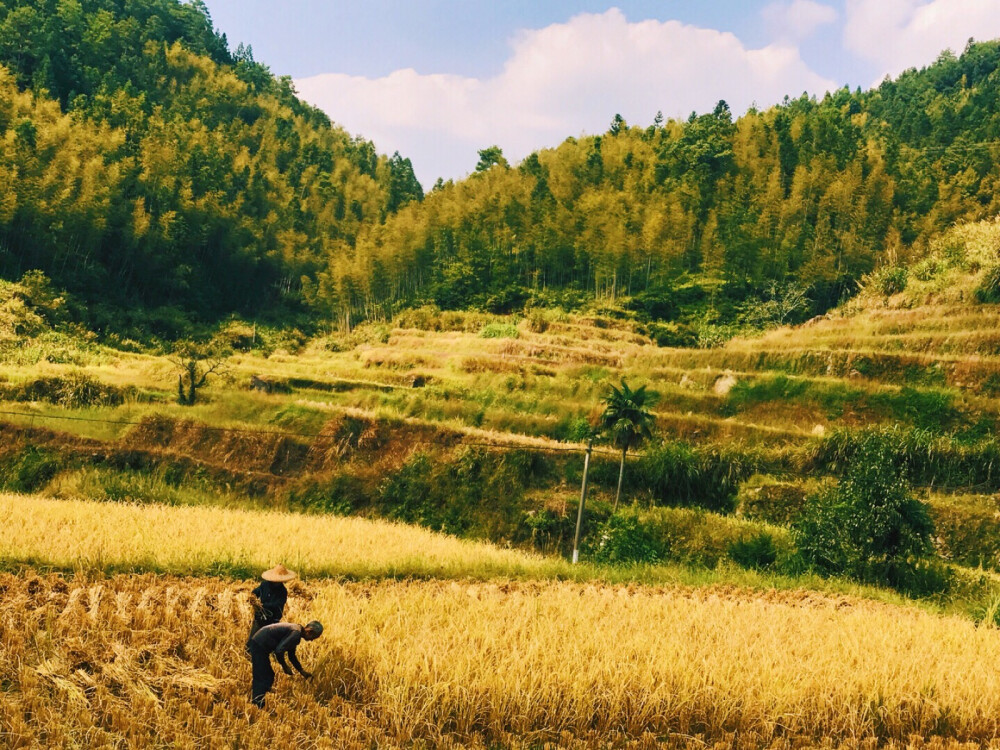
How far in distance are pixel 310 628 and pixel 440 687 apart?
1385 mm

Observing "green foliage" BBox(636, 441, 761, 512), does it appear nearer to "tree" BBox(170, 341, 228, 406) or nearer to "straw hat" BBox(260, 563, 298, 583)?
"straw hat" BBox(260, 563, 298, 583)

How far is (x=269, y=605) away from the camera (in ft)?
14.6

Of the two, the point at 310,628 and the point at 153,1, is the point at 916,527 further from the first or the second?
the point at 153,1

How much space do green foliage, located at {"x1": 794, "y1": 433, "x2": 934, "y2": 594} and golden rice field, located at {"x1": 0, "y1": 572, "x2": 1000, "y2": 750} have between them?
7.37 metres

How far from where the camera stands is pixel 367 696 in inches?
206

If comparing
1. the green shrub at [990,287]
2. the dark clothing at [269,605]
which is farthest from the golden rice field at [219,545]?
the green shrub at [990,287]

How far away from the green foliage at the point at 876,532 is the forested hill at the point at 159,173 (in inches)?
1605

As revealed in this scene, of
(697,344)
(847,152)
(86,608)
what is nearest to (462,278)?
(697,344)

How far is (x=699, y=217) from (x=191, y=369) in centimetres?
4722

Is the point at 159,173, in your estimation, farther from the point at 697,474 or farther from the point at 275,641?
the point at 275,641

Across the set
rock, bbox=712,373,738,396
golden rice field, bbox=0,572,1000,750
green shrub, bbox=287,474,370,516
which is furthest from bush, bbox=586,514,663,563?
golden rice field, bbox=0,572,1000,750

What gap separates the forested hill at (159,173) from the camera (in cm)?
4038

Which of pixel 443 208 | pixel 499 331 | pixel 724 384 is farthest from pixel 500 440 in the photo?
pixel 443 208

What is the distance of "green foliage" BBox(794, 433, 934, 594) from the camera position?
14328mm
